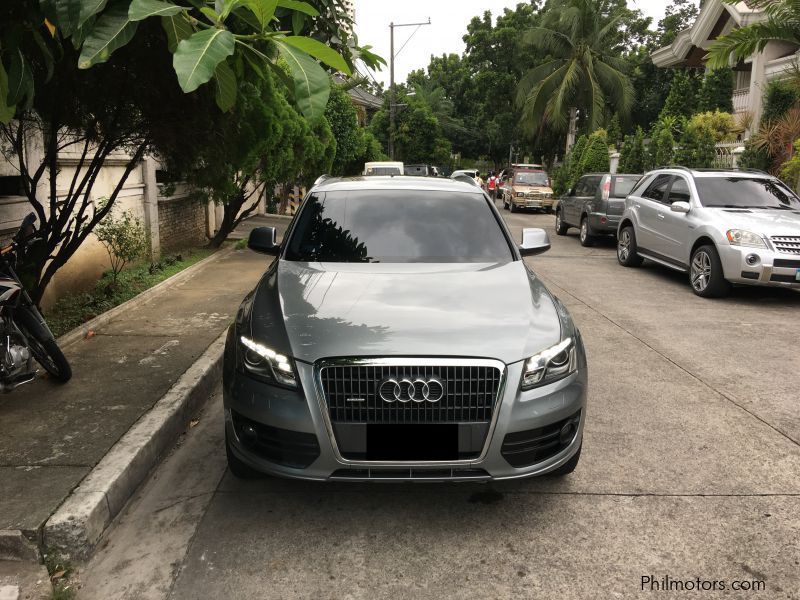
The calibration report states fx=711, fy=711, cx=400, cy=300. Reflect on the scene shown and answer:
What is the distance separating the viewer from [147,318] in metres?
7.47

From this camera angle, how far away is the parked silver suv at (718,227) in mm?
8828

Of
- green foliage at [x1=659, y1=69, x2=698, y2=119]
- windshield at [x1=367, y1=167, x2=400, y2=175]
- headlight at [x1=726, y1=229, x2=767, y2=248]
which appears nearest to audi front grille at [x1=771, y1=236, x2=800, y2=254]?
headlight at [x1=726, y1=229, x2=767, y2=248]

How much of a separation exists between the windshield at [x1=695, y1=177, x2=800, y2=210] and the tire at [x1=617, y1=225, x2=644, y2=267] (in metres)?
1.99

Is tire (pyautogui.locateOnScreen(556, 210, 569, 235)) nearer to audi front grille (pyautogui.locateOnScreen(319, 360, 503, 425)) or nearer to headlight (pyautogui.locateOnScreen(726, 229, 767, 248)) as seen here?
headlight (pyautogui.locateOnScreen(726, 229, 767, 248))

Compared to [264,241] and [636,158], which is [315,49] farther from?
[636,158]

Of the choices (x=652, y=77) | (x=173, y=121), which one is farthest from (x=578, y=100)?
(x=173, y=121)

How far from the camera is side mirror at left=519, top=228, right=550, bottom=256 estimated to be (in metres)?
5.22

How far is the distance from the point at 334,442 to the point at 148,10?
1.93 meters

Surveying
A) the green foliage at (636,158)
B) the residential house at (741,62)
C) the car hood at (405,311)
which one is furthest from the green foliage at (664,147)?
the car hood at (405,311)

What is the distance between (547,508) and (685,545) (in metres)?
0.68

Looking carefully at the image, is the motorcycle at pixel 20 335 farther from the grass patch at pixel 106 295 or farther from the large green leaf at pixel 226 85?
the large green leaf at pixel 226 85

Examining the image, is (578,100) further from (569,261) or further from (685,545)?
(685,545)

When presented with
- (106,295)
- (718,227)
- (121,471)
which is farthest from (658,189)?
(121,471)

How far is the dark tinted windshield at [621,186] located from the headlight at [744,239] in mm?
6284
